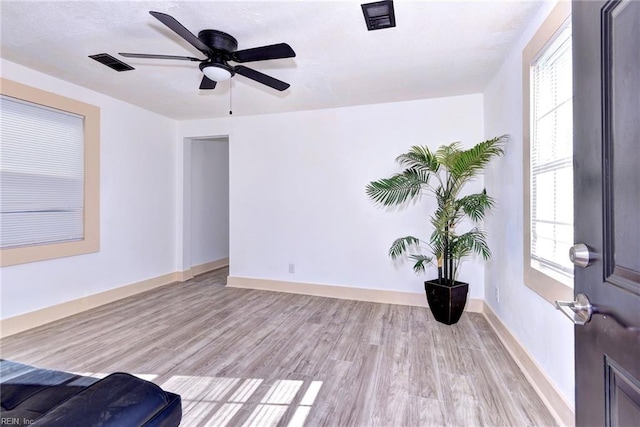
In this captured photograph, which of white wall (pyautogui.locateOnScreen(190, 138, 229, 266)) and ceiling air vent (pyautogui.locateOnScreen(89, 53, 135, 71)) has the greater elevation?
ceiling air vent (pyautogui.locateOnScreen(89, 53, 135, 71))

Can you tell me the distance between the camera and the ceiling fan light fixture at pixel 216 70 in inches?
86.4

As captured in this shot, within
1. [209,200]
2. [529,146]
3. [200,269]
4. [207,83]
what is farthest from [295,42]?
[200,269]

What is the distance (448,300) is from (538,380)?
1028 mm

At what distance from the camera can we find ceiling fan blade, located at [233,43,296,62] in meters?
1.95

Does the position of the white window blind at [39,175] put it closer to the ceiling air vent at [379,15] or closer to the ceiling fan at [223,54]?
the ceiling fan at [223,54]

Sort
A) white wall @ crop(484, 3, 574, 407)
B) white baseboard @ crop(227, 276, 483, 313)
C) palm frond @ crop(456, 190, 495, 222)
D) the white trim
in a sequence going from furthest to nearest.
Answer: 1. the white trim
2. white baseboard @ crop(227, 276, 483, 313)
3. palm frond @ crop(456, 190, 495, 222)
4. white wall @ crop(484, 3, 574, 407)

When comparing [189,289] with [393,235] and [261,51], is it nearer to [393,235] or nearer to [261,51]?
[393,235]

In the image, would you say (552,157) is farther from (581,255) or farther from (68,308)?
(68,308)

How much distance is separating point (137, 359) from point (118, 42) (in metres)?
2.47

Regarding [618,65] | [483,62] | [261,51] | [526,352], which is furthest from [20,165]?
[526,352]

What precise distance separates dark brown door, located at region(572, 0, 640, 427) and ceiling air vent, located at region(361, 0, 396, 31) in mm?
1293

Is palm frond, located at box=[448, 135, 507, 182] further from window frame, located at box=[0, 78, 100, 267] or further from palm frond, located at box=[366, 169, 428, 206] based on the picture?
window frame, located at box=[0, 78, 100, 267]

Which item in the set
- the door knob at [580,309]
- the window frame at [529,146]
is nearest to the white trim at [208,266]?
the window frame at [529,146]

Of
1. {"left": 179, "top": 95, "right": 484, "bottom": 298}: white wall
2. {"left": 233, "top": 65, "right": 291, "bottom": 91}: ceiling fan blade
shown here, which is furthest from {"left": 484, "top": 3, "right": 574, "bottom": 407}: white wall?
{"left": 233, "top": 65, "right": 291, "bottom": 91}: ceiling fan blade
